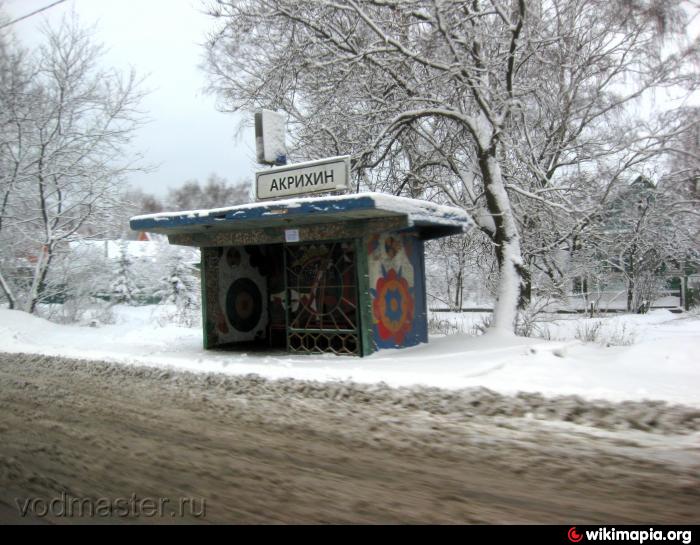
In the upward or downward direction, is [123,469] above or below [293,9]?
below

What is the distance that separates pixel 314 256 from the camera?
35.8 feet

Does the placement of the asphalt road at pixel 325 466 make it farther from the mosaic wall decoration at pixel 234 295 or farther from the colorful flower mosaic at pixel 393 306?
the mosaic wall decoration at pixel 234 295

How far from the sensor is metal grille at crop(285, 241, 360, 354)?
10648mm

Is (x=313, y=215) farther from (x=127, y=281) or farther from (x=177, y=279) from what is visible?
(x=127, y=281)

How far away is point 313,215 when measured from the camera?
935 cm

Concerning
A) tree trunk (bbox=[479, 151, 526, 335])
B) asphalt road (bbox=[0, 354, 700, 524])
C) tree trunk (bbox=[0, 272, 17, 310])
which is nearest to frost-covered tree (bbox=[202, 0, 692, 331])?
tree trunk (bbox=[479, 151, 526, 335])

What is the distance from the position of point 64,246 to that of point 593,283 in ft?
61.2

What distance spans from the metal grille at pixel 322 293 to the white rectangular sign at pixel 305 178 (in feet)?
3.89

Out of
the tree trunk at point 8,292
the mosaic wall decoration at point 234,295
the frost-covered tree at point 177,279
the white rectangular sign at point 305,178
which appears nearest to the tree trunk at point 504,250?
the white rectangular sign at point 305,178

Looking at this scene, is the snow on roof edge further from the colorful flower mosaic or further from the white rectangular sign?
the colorful flower mosaic

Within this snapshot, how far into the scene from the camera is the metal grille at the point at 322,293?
10648mm

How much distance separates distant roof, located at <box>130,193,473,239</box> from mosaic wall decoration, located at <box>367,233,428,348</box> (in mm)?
619
